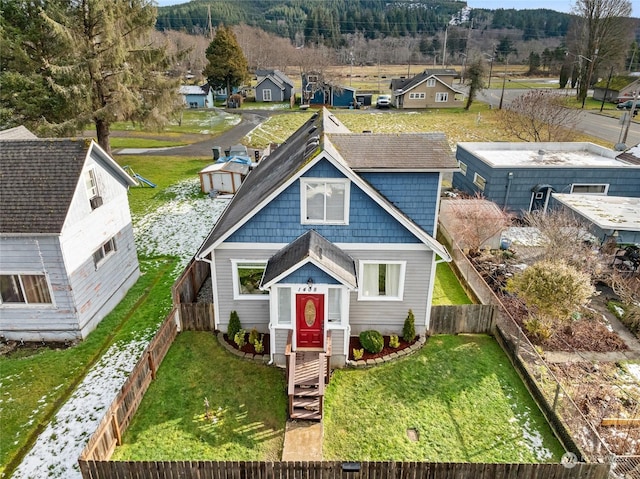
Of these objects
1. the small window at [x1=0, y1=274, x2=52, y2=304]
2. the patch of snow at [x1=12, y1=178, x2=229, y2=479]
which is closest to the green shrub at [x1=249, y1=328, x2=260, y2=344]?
the patch of snow at [x1=12, y1=178, x2=229, y2=479]

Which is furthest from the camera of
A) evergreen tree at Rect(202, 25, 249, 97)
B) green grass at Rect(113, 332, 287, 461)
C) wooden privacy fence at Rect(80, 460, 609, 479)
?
evergreen tree at Rect(202, 25, 249, 97)

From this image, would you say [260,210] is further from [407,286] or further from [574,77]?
[574,77]

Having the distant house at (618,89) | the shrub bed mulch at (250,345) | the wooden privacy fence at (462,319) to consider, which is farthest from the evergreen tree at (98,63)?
the distant house at (618,89)

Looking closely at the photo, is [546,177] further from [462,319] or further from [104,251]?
[104,251]

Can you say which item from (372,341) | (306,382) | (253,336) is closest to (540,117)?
(372,341)

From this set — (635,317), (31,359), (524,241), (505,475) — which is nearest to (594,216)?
(524,241)

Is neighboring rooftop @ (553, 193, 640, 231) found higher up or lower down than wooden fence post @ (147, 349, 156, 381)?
higher up

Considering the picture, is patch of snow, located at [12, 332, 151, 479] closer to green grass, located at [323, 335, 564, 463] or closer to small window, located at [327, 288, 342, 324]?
green grass, located at [323, 335, 564, 463]
